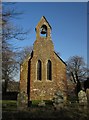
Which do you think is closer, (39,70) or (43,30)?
(39,70)

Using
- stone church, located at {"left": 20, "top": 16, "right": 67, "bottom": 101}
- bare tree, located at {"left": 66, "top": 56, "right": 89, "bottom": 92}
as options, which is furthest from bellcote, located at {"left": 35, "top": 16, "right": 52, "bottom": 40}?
bare tree, located at {"left": 66, "top": 56, "right": 89, "bottom": 92}

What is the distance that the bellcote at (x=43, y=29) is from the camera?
34.3 metres

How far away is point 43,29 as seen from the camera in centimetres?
3503

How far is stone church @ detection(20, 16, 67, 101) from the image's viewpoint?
32688mm

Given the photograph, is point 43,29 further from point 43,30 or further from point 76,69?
point 76,69

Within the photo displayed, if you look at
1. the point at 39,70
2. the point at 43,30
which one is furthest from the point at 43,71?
the point at 43,30

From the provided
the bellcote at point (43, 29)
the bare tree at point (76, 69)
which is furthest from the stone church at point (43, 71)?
the bare tree at point (76, 69)

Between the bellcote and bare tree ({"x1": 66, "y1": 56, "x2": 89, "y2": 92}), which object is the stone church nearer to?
the bellcote

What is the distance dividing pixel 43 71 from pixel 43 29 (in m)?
6.34

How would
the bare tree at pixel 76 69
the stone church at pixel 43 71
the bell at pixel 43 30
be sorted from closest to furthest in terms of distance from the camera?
the stone church at pixel 43 71
the bell at pixel 43 30
the bare tree at pixel 76 69

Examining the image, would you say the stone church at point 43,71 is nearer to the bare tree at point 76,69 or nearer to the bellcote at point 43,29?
the bellcote at point 43,29

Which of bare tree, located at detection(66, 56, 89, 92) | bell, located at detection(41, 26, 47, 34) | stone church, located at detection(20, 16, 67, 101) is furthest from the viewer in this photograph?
bare tree, located at detection(66, 56, 89, 92)

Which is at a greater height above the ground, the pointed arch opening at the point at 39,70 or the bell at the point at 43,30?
the bell at the point at 43,30

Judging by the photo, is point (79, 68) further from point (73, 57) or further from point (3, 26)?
point (3, 26)
